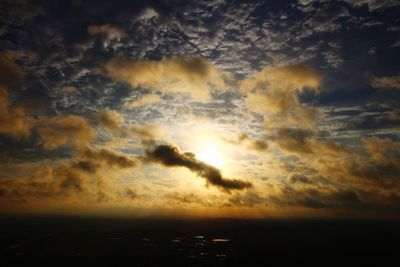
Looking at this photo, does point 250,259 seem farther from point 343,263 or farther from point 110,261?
point 110,261

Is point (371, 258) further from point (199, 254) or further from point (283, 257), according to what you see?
point (199, 254)

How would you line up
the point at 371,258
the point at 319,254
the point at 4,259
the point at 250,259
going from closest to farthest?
the point at 4,259, the point at 250,259, the point at 371,258, the point at 319,254

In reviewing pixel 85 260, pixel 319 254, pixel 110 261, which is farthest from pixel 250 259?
pixel 85 260

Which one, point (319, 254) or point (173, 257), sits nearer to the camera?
point (173, 257)

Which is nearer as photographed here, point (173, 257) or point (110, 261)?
point (110, 261)

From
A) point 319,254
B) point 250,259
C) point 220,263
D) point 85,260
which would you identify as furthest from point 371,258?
point 85,260

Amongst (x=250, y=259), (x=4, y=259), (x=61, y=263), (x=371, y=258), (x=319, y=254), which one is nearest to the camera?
(x=61, y=263)

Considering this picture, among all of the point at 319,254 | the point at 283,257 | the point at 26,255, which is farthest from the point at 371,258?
the point at 26,255

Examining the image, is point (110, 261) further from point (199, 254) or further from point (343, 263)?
point (343, 263)

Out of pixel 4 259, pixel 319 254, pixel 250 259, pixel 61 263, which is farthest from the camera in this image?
pixel 319 254

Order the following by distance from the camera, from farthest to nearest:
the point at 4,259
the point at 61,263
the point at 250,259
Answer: the point at 250,259 → the point at 4,259 → the point at 61,263
